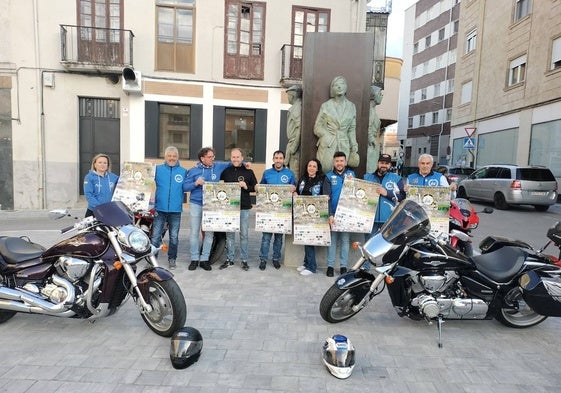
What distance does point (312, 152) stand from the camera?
6133 mm

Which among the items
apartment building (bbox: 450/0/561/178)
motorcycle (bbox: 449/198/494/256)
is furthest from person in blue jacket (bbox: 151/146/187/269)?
apartment building (bbox: 450/0/561/178)

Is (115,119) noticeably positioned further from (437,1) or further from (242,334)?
(437,1)

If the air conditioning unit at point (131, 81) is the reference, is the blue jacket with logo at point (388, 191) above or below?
below

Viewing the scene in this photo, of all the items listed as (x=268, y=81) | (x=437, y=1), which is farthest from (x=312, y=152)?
(x=437, y=1)

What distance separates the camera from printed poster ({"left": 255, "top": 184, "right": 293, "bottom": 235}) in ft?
17.9

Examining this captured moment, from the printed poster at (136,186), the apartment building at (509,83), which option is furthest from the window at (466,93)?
the printed poster at (136,186)

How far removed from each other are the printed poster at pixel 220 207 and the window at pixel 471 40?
81.9 ft

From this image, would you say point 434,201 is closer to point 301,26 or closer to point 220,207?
point 220,207

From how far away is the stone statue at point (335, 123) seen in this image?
584 centimetres

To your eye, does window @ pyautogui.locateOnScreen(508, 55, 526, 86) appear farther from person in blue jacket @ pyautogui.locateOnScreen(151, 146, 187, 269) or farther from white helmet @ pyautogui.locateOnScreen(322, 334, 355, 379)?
white helmet @ pyautogui.locateOnScreen(322, 334, 355, 379)

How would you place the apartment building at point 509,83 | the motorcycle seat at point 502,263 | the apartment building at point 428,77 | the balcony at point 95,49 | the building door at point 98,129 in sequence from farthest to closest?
the apartment building at point 428,77 → the apartment building at point 509,83 → the building door at point 98,129 → the balcony at point 95,49 → the motorcycle seat at point 502,263

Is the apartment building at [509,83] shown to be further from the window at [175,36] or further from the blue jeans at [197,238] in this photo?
the blue jeans at [197,238]

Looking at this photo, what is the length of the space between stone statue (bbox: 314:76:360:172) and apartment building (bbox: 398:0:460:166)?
28058 millimetres

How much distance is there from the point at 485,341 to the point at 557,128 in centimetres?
1683
